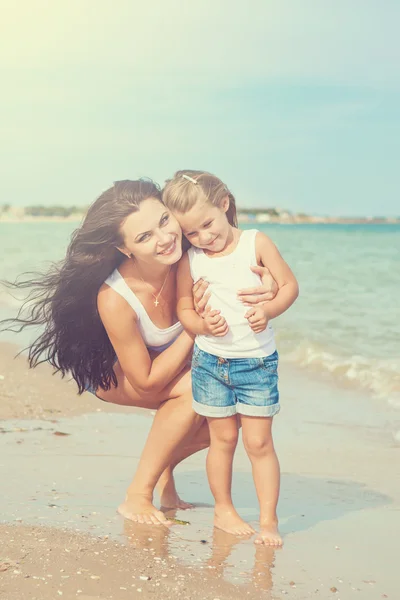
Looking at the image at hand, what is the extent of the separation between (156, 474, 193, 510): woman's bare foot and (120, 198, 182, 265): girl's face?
1218 mm

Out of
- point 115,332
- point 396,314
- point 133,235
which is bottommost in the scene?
point 396,314

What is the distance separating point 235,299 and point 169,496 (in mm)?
1178

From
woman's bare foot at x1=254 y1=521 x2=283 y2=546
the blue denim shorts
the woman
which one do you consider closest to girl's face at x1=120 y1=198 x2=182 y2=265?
the woman

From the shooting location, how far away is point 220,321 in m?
4.14

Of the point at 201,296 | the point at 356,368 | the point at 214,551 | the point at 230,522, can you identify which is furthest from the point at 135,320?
the point at 356,368

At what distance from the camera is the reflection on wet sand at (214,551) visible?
3.63 m

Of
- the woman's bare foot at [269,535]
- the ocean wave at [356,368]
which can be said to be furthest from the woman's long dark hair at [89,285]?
the ocean wave at [356,368]

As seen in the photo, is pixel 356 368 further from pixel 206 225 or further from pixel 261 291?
pixel 206 225

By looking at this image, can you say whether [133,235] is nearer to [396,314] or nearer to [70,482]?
[70,482]

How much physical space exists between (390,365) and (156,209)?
5730 mm

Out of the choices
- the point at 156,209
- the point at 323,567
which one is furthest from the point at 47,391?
the point at 323,567

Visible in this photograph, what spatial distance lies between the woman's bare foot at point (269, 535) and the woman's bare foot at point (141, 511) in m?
0.46

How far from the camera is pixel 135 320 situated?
14.7ft

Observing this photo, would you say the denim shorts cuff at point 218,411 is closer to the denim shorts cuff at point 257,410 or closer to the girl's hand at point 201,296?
the denim shorts cuff at point 257,410
